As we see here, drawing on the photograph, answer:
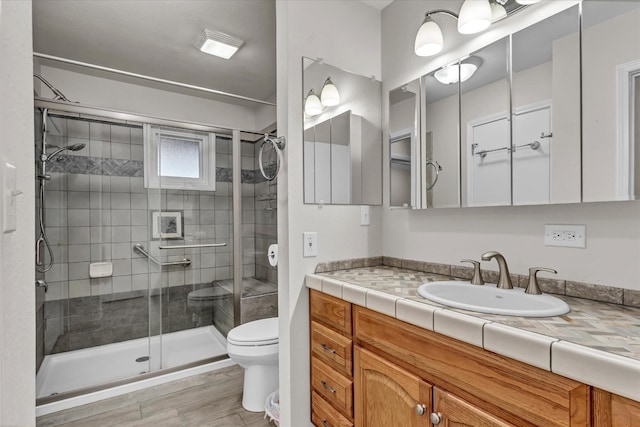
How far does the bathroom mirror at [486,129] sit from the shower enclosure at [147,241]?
183 centimetres

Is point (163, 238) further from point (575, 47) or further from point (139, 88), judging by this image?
point (575, 47)

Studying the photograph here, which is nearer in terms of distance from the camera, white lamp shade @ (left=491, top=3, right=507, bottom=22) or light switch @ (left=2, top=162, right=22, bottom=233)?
light switch @ (left=2, top=162, right=22, bottom=233)

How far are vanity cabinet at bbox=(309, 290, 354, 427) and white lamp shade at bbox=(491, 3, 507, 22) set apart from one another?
1.40 metres

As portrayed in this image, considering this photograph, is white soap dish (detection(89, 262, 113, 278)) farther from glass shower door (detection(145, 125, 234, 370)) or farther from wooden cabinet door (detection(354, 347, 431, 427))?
wooden cabinet door (detection(354, 347, 431, 427))

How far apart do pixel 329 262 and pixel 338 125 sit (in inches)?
31.0

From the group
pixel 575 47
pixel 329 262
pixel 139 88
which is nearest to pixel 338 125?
pixel 329 262

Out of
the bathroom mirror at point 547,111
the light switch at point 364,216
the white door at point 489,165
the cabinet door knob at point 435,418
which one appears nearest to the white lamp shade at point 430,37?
the bathroom mirror at point 547,111

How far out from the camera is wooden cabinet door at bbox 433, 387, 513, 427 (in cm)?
85

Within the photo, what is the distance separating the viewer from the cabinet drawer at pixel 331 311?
54.0 inches

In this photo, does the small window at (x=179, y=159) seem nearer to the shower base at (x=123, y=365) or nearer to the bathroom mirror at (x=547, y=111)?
the shower base at (x=123, y=365)

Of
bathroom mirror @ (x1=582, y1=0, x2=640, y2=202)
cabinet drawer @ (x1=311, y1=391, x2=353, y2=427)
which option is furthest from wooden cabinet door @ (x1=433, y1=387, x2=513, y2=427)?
bathroom mirror @ (x1=582, y1=0, x2=640, y2=202)

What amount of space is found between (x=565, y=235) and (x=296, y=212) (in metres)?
1.15

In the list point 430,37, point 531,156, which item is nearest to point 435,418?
point 531,156

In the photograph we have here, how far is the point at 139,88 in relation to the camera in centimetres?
304
